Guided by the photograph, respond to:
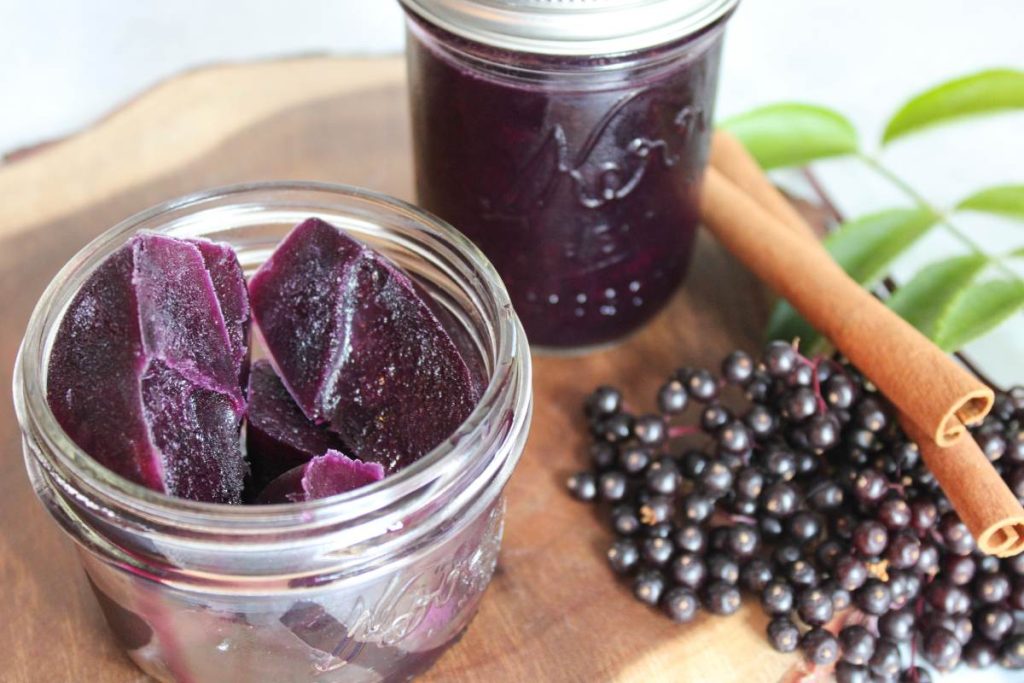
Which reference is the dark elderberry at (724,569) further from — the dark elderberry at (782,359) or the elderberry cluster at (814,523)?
the dark elderberry at (782,359)

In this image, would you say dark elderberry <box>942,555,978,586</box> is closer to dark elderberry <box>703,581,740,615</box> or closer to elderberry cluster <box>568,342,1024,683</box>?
elderberry cluster <box>568,342,1024,683</box>

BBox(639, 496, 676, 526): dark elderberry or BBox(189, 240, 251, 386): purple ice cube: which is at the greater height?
BBox(189, 240, 251, 386): purple ice cube

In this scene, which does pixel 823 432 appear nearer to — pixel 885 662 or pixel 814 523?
pixel 814 523

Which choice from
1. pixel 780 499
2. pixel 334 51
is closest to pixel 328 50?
pixel 334 51

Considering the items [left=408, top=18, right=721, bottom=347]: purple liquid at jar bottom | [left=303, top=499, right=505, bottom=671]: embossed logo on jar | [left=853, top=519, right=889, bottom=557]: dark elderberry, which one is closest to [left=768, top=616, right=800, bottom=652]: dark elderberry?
[left=853, top=519, right=889, bottom=557]: dark elderberry

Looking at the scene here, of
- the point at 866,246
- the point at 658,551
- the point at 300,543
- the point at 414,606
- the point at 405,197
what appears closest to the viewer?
the point at 300,543

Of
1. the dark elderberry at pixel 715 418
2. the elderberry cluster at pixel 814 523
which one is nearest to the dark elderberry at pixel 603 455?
the elderberry cluster at pixel 814 523

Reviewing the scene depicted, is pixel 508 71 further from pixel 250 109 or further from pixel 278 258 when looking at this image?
pixel 250 109
